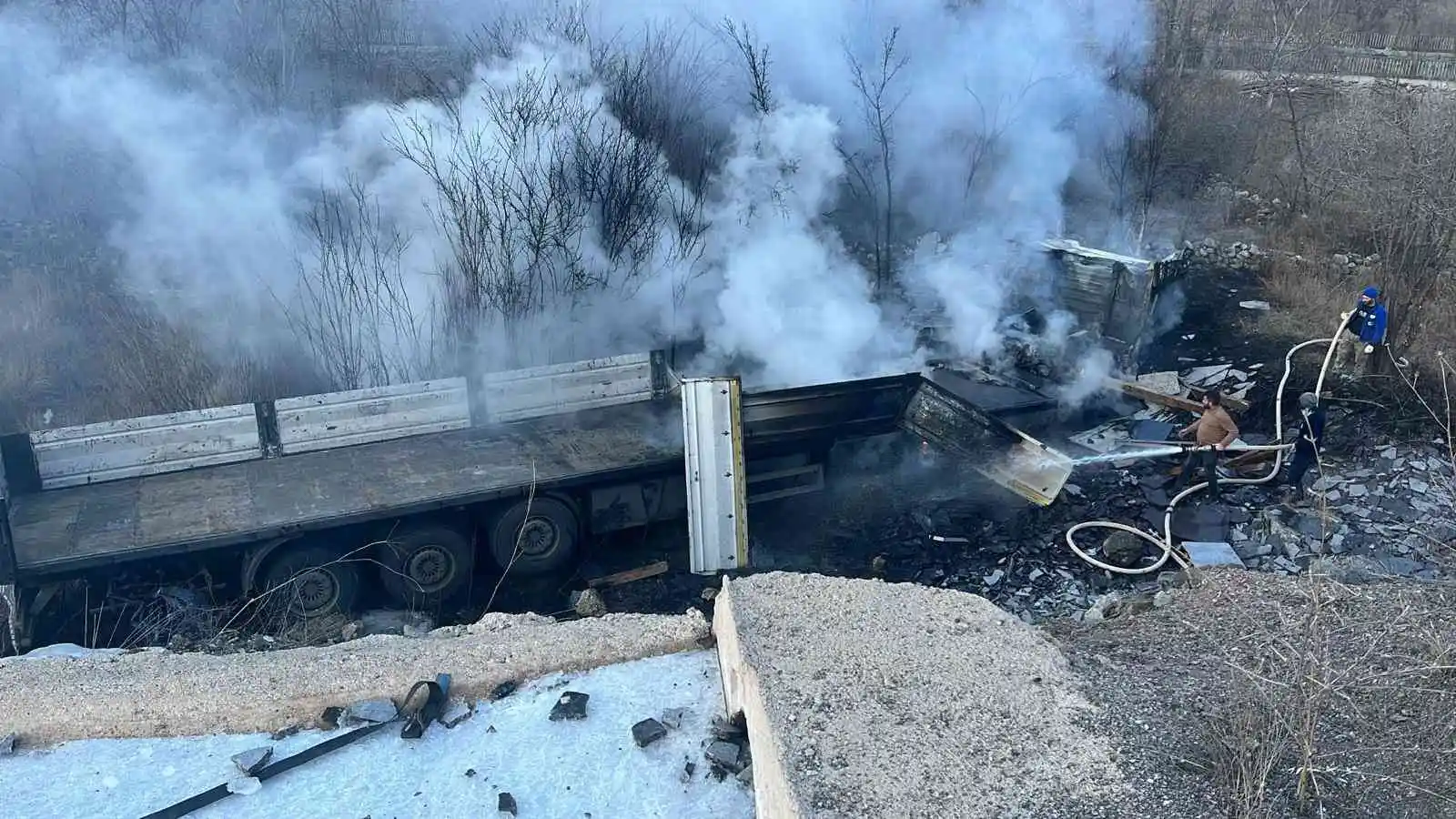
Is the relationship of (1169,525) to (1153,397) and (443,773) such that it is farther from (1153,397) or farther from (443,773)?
(443,773)

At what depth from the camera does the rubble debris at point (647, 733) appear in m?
4.14

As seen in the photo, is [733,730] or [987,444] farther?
[987,444]

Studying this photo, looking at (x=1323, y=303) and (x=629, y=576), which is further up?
(x=1323, y=303)

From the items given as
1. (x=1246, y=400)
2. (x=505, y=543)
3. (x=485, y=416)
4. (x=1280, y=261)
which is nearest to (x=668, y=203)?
(x=485, y=416)

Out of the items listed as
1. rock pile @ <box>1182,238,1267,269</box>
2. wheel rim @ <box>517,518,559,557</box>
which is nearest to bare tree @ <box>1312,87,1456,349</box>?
rock pile @ <box>1182,238,1267,269</box>

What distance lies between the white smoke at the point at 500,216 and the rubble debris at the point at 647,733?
5660 mm

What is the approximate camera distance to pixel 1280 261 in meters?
15.6

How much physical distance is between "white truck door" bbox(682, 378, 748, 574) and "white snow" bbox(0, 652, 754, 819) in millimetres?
3157

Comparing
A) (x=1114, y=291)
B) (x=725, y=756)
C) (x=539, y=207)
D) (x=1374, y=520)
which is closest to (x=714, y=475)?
(x=725, y=756)

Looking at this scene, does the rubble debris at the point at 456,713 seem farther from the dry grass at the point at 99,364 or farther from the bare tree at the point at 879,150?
the bare tree at the point at 879,150

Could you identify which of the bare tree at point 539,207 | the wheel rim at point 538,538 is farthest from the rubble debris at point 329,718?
the bare tree at point 539,207

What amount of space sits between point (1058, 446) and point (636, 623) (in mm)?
6222

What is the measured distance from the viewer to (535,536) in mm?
7805

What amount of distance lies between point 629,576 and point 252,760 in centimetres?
402
